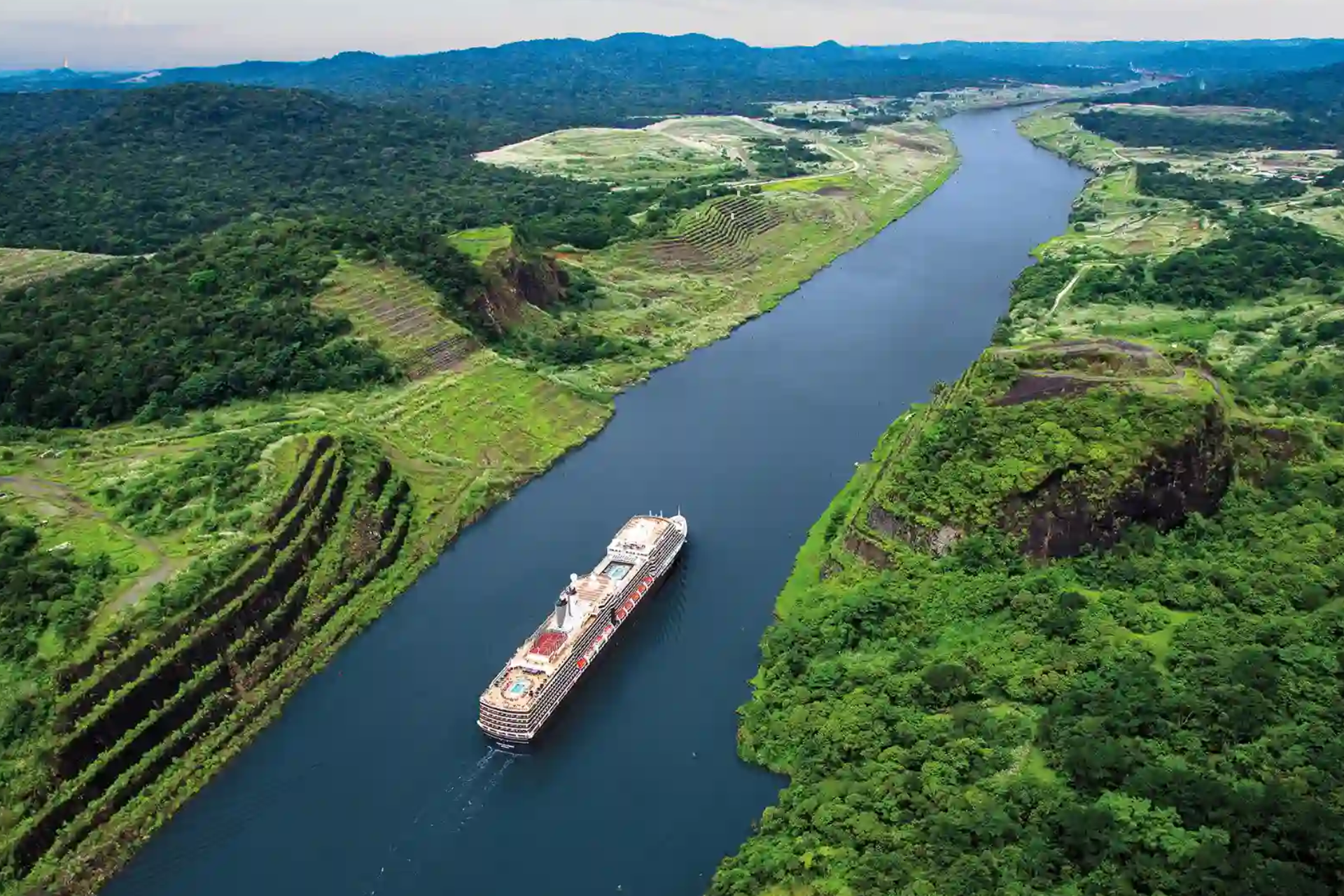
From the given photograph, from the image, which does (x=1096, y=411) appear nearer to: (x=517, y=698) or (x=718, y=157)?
(x=517, y=698)

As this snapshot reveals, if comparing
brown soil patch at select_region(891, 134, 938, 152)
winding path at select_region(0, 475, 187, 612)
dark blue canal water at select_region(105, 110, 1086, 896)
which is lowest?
dark blue canal water at select_region(105, 110, 1086, 896)

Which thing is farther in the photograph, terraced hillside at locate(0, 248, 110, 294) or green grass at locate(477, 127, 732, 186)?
green grass at locate(477, 127, 732, 186)

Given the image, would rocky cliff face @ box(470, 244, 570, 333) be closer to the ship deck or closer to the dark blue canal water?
the dark blue canal water

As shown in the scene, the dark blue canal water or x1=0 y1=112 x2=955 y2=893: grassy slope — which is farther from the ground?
x1=0 y1=112 x2=955 y2=893: grassy slope

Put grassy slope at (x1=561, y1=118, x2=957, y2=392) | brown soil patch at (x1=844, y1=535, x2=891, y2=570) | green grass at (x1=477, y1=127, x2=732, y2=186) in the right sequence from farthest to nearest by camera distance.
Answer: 1. green grass at (x1=477, y1=127, x2=732, y2=186)
2. grassy slope at (x1=561, y1=118, x2=957, y2=392)
3. brown soil patch at (x1=844, y1=535, x2=891, y2=570)

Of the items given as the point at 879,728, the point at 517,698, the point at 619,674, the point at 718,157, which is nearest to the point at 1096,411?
the point at 879,728

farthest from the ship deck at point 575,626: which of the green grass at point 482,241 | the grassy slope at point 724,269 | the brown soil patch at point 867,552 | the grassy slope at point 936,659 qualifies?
the green grass at point 482,241

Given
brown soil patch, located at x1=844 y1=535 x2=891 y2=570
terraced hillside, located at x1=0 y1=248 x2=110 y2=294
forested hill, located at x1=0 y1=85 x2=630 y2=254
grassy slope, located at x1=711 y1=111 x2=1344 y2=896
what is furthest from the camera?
forested hill, located at x1=0 y1=85 x2=630 y2=254

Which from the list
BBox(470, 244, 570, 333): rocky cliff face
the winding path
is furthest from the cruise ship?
BBox(470, 244, 570, 333): rocky cliff face
